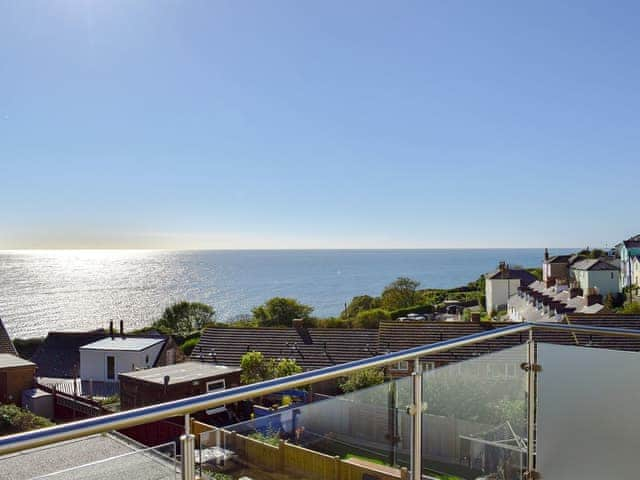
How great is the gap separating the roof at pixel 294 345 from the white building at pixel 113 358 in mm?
2805

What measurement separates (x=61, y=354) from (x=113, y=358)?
5.77 meters

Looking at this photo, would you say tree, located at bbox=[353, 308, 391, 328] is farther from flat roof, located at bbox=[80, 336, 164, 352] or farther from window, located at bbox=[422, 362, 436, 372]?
window, located at bbox=[422, 362, 436, 372]

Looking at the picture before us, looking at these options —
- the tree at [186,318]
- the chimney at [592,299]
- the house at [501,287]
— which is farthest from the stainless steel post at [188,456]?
the tree at [186,318]

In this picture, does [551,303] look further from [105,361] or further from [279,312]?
[105,361]

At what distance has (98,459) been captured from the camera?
1.36 meters

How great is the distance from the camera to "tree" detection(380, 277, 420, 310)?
126 feet

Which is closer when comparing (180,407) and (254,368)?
(180,407)

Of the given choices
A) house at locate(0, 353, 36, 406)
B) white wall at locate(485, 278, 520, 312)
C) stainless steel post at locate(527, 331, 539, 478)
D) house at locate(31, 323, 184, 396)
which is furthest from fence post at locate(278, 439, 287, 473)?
white wall at locate(485, 278, 520, 312)

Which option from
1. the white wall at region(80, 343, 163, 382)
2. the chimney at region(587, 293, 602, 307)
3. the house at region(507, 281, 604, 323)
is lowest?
the white wall at region(80, 343, 163, 382)

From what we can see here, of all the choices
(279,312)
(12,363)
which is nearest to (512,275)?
(279,312)

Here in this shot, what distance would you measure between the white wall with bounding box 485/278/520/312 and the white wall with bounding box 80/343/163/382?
23156 millimetres

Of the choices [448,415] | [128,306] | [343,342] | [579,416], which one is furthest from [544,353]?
[128,306]

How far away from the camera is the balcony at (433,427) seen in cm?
138

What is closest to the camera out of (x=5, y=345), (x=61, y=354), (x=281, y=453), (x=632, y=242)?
(x=281, y=453)
